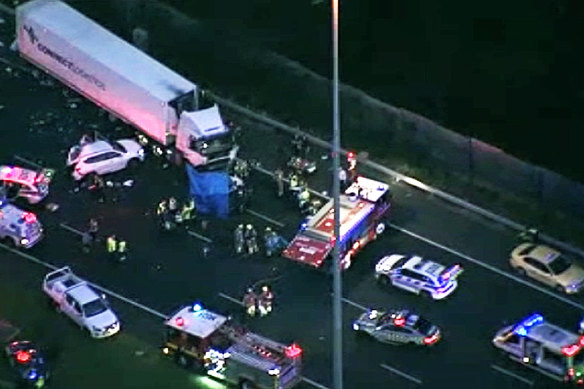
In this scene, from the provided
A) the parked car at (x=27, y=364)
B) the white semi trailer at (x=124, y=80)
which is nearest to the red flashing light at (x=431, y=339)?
the parked car at (x=27, y=364)

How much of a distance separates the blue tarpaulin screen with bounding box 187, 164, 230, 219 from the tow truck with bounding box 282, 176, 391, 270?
10.2 ft

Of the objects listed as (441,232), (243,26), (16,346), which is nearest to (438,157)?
(441,232)

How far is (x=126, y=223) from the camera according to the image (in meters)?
52.5

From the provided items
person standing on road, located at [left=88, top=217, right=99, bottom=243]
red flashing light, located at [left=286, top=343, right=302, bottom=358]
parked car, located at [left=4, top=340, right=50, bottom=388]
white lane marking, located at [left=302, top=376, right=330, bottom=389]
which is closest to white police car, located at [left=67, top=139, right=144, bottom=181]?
person standing on road, located at [left=88, top=217, right=99, bottom=243]

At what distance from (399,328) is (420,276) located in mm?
2634

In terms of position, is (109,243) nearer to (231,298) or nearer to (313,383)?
(231,298)

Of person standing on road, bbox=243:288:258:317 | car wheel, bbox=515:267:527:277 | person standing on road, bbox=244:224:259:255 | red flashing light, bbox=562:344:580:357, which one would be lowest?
person standing on road, bbox=243:288:258:317

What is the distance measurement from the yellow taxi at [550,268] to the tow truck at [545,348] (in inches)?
107

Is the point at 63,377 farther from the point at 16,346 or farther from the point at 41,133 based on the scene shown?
the point at 41,133

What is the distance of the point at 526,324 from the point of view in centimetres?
4594

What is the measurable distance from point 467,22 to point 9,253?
1950 cm

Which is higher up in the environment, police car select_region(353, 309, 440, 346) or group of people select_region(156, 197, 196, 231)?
police car select_region(353, 309, 440, 346)

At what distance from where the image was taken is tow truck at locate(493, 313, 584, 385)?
45.1 meters

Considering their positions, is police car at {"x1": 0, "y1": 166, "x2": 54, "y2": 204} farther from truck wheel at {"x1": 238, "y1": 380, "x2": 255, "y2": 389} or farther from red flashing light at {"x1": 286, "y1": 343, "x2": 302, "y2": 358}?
red flashing light at {"x1": 286, "y1": 343, "x2": 302, "y2": 358}
